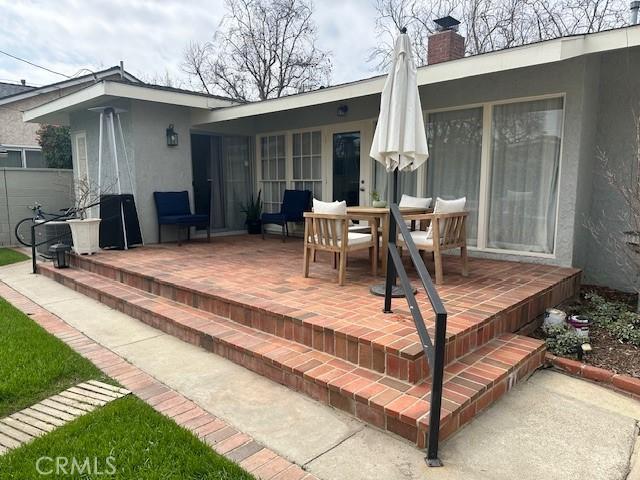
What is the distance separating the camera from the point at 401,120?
3.24 meters

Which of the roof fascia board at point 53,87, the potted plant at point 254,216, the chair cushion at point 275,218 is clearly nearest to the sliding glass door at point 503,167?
the chair cushion at point 275,218

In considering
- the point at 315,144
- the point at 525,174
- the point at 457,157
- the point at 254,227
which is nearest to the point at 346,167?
the point at 315,144

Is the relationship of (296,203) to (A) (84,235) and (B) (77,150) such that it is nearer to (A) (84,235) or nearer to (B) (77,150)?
(A) (84,235)

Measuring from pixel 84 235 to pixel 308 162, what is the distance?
3731 mm

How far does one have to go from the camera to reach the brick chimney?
571 centimetres

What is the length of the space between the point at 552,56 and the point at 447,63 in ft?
3.23

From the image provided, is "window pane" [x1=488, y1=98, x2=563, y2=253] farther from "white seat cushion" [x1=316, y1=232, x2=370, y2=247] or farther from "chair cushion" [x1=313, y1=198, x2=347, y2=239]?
"chair cushion" [x1=313, y1=198, x2=347, y2=239]

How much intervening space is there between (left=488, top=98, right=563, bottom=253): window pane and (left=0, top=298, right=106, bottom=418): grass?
4451mm

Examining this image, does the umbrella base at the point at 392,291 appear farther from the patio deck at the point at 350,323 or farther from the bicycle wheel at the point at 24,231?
the bicycle wheel at the point at 24,231

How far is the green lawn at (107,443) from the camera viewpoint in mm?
1881

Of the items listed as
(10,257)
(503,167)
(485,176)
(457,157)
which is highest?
(457,157)

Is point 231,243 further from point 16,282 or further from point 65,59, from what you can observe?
point 65,59

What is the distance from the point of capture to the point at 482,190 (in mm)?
5211

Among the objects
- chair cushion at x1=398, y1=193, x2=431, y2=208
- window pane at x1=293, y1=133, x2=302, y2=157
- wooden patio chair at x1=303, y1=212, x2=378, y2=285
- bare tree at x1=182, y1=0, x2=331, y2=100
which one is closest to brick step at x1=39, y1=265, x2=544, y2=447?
wooden patio chair at x1=303, y1=212, x2=378, y2=285
